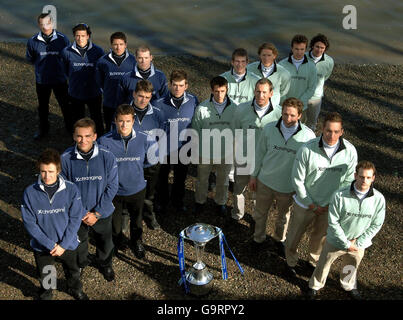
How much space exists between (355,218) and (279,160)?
3.45 ft

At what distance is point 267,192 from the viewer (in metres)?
5.53

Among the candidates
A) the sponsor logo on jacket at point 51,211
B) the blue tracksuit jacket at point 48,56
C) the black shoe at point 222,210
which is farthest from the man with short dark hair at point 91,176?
the blue tracksuit jacket at point 48,56

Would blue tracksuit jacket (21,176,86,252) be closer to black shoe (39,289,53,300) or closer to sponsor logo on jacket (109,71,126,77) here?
black shoe (39,289,53,300)

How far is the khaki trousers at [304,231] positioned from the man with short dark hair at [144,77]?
2556mm

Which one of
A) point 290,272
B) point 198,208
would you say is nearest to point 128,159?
point 198,208

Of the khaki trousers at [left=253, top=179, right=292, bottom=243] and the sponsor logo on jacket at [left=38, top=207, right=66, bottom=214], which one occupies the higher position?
the sponsor logo on jacket at [left=38, top=207, right=66, bottom=214]

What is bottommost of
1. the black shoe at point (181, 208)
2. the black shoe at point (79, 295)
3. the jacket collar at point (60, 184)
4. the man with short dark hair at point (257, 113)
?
the black shoe at point (79, 295)

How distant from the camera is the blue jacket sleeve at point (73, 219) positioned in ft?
15.1

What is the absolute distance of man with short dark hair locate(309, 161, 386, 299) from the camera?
14.8 feet

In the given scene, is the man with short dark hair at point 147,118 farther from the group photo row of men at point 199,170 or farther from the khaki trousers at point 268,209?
the khaki trousers at point 268,209

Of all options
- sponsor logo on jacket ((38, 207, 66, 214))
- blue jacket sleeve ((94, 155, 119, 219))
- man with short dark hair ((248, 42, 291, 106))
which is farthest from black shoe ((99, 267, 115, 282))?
man with short dark hair ((248, 42, 291, 106))

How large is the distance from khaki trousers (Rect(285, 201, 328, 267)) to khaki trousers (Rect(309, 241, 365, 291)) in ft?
1.08

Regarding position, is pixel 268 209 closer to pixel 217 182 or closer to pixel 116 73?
pixel 217 182

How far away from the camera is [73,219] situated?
467 cm
